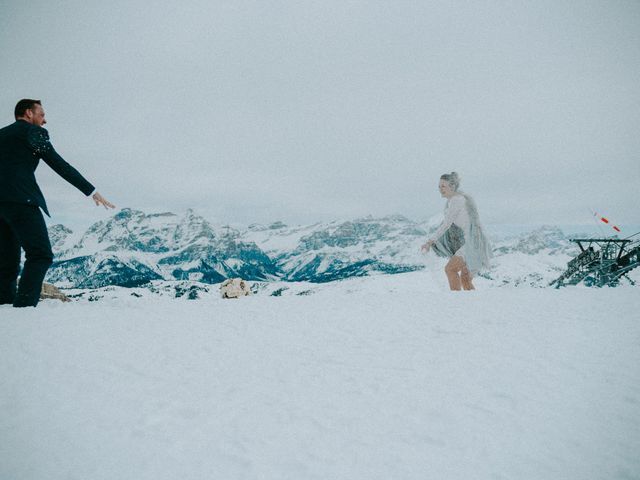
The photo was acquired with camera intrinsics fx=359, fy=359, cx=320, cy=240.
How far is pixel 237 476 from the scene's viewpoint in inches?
85.1

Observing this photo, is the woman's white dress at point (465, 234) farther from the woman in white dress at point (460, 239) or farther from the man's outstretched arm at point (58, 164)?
the man's outstretched arm at point (58, 164)

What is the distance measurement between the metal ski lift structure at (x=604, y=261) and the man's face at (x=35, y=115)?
1123 inches

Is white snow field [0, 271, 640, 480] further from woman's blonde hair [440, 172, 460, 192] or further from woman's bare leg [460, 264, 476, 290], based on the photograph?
woman's blonde hair [440, 172, 460, 192]

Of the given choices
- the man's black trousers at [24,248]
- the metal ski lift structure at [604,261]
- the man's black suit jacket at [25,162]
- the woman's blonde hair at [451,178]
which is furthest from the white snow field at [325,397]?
the metal ski lift structure at [604,261]

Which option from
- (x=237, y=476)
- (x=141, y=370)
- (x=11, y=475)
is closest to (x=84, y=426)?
(x=11, y=475)

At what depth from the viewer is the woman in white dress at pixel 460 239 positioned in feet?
25.8

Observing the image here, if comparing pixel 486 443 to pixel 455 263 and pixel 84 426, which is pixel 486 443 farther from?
pixel 455 263

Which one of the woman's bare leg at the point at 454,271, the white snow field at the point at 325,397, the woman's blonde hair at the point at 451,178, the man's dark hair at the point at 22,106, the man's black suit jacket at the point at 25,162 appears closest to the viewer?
the white snow field at the point at 325,397

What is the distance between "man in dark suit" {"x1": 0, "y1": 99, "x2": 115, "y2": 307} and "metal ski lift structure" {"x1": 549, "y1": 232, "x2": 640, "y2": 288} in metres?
28.2

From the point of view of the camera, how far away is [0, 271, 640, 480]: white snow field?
2242mm

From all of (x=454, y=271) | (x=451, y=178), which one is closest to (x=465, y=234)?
(x=454, y=271)

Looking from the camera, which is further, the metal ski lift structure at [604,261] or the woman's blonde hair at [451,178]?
the metal ski lift structure at [604,261]

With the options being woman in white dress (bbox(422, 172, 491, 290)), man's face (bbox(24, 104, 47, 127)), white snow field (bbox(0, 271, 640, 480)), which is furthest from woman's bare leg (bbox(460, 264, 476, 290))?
man's face (bbox(24, 104, 47, 127))

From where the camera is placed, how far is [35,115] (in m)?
5.90
